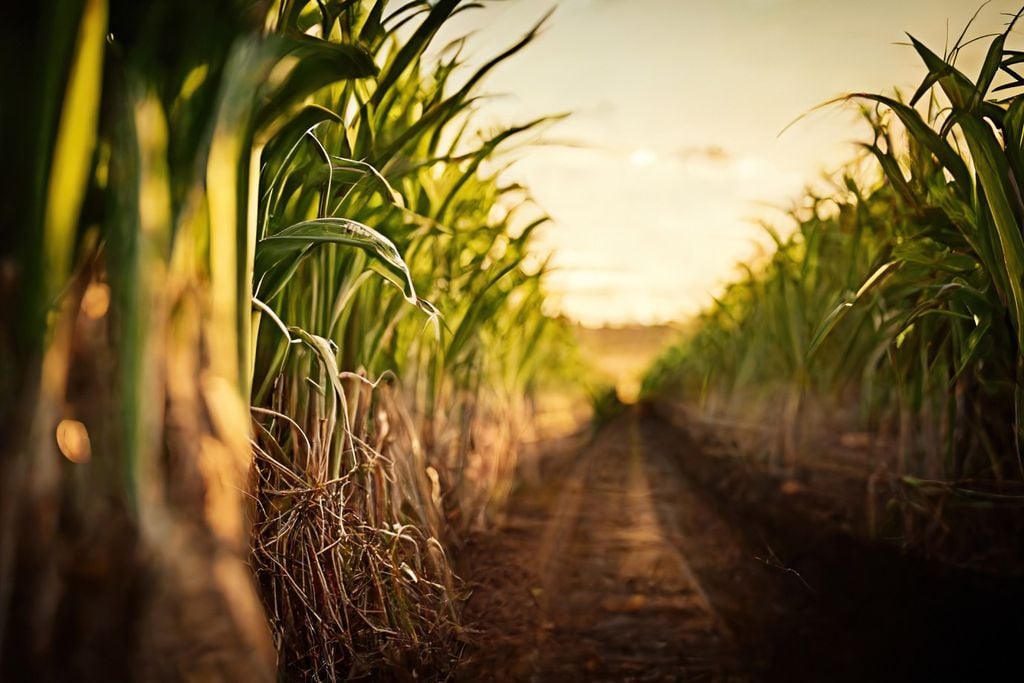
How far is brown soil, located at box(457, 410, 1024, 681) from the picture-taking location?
1.34 meters

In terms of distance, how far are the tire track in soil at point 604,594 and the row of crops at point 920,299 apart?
2.05ft

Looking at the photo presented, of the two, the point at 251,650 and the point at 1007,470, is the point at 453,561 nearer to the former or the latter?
the point at 251,650

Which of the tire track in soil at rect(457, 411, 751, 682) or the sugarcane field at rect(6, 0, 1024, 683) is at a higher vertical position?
the sugarcane field at rect(6, 0, 1024, 683)

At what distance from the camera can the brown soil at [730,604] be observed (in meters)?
1.34

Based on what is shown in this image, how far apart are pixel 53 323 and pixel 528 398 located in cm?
409

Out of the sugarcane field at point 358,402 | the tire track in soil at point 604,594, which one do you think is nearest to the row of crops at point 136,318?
the sugarcane field at point 358,402

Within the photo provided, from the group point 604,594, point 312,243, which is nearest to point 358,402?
point 312,243

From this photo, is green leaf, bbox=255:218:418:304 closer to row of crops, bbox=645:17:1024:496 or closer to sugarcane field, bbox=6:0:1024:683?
sugarcane field, bbox=6:0:1024:683

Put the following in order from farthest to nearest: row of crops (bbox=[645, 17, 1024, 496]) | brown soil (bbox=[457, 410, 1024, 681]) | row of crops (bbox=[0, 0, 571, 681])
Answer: brown soil (bbox=[457, 410, 1024, 681]) → row of crops (bbox=[645, 17, 1024, 496]) → row of crops (bbox=[0, 0, 571, 681])

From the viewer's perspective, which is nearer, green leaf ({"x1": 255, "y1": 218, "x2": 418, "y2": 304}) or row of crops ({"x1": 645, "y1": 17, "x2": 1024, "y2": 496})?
green leaf ({"x1": 255, "y1": 218, "x2": 418, "y2": 304})

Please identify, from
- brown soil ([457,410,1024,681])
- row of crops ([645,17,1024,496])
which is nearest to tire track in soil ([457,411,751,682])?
brown soil ([457,410,1024,681])

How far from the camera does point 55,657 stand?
477 mm

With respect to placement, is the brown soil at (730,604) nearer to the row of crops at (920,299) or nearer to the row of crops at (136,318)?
the row of crops at (920,299)

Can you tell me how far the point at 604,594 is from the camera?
189 cm
